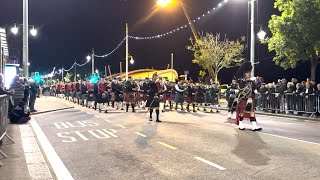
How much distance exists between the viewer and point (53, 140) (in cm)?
1194

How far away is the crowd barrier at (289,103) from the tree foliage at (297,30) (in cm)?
603

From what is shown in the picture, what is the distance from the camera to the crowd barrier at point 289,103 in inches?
767

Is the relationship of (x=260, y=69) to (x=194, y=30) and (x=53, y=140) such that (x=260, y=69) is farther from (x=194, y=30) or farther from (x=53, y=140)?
(x=53, y=140)

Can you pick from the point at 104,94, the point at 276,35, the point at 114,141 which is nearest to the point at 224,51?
the point at 276,35

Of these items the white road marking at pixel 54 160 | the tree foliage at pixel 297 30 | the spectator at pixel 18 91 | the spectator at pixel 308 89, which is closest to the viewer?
the white road marking at pixel 54 160

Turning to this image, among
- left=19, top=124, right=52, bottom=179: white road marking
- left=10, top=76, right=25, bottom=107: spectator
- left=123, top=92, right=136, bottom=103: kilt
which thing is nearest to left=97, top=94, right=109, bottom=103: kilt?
left=123, top=92, right=136, bottom=103: kilt

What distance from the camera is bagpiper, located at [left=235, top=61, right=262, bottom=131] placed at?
1369 centimetres

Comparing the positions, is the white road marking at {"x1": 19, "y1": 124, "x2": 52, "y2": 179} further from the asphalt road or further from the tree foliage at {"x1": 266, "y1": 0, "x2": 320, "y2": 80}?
the tree foliage at {"x1": 266, "y1": 0, "x2": 320, "y2": 80}

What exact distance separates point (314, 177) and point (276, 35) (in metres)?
23.3

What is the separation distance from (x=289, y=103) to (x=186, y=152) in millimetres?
12762

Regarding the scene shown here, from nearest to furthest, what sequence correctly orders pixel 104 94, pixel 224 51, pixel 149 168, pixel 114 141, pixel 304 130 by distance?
pixel 149 168 → pixel 114 141 → pixel 304 130 → pixel 104 94 → pixel 224 51

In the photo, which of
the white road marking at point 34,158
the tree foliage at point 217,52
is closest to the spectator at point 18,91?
the white road marking at point 34,158

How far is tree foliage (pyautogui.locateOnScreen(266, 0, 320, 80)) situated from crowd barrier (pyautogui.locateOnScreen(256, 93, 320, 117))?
19.8ft

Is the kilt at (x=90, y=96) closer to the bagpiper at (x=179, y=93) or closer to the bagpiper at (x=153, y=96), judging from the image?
the bagpiper at (x=179, y=93)
